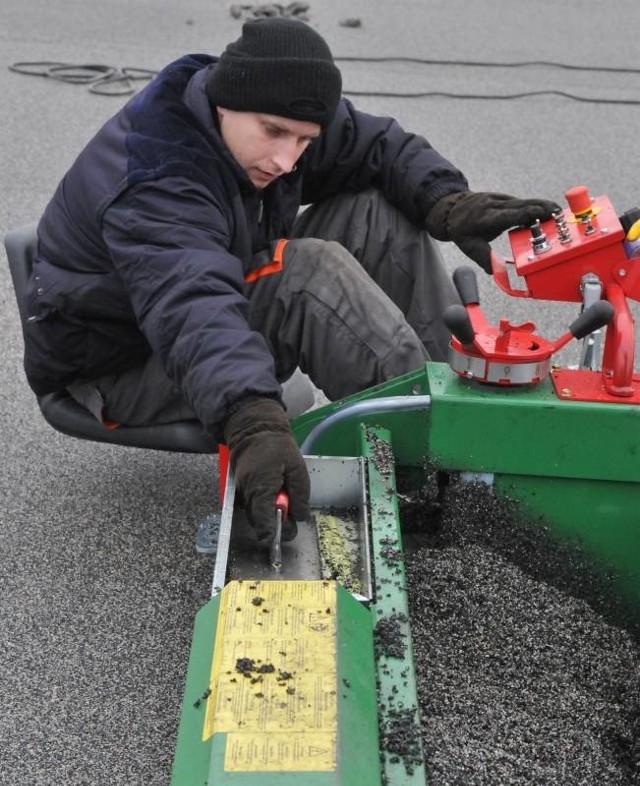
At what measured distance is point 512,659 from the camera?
138cm

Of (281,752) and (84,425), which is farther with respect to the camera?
(84,425)

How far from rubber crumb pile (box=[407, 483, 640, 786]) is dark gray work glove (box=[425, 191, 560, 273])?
0.42 meters

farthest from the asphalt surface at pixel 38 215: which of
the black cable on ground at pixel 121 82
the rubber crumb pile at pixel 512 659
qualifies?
the rubber crumb pile at pixel 512 659

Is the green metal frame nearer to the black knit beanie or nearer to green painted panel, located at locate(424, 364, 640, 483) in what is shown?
green painted panel, located at locate(424, 364, 640, 483)

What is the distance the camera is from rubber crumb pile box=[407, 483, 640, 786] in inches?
48.4

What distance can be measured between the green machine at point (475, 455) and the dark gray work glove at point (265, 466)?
0.12 ft

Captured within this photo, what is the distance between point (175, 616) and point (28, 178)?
2073 millimetres

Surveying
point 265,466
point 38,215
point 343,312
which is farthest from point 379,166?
point 38,215

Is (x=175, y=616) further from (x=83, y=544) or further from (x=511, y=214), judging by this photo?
(x=511, y=214)

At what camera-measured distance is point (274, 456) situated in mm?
1296

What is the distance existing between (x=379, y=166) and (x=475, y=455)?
627 millimetres

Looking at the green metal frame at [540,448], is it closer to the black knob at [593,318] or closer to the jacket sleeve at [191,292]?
the black knob at [593,318]

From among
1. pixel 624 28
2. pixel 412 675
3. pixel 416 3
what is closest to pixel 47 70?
pixel 416 3

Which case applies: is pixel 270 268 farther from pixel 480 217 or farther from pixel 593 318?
pixel 593 318
